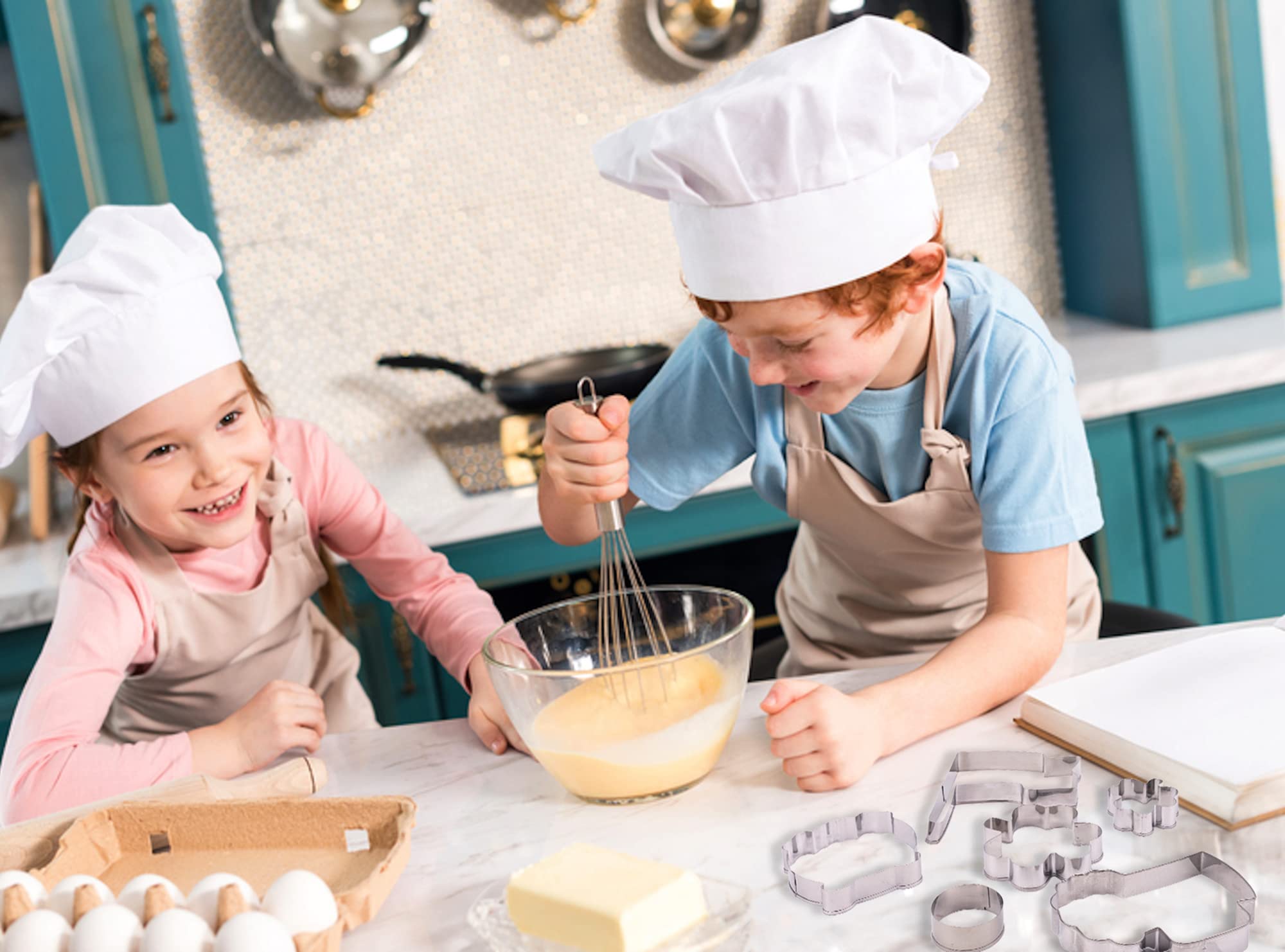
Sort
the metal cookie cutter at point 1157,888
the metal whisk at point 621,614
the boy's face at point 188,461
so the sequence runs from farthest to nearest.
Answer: the boy's face at point 188,461 < the metal whisk at point 621,614 < the metal cookie cutter at point 1157,888

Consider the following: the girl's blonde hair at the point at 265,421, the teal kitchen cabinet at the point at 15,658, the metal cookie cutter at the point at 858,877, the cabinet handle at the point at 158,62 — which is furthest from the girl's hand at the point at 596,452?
the cabinet handle at the point at 158,62

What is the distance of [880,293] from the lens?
1.02 meters

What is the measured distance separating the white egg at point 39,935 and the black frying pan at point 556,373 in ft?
4.38

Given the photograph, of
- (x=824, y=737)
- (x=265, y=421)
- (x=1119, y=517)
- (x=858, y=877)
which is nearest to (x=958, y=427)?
(x=824, y=737)

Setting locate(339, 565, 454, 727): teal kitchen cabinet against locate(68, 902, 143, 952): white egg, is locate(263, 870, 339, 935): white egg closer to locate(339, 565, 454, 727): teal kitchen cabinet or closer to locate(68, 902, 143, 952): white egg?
locate(68, 902, 143, 952): white egg

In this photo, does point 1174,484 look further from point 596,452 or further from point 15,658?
point 15,658

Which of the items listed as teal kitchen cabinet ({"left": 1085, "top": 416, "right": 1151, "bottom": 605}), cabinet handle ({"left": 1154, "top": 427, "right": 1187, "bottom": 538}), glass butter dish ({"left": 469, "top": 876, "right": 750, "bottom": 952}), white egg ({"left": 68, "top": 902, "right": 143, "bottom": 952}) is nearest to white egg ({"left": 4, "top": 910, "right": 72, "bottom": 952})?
white egg ({"left": 68, "top": 902, "right": 143, "bottom": 952})

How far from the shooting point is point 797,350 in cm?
103

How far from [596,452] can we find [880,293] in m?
0.26

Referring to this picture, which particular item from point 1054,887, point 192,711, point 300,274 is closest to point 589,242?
point 300,274

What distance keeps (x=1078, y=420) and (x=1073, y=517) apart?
109mm

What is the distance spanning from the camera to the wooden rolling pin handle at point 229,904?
0.69m

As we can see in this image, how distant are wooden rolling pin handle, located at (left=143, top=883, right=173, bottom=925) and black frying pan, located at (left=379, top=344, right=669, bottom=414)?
131 centimetres

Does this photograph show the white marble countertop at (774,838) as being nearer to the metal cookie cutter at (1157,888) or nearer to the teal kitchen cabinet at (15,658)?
the metal cookie cutter at (1157,888)
